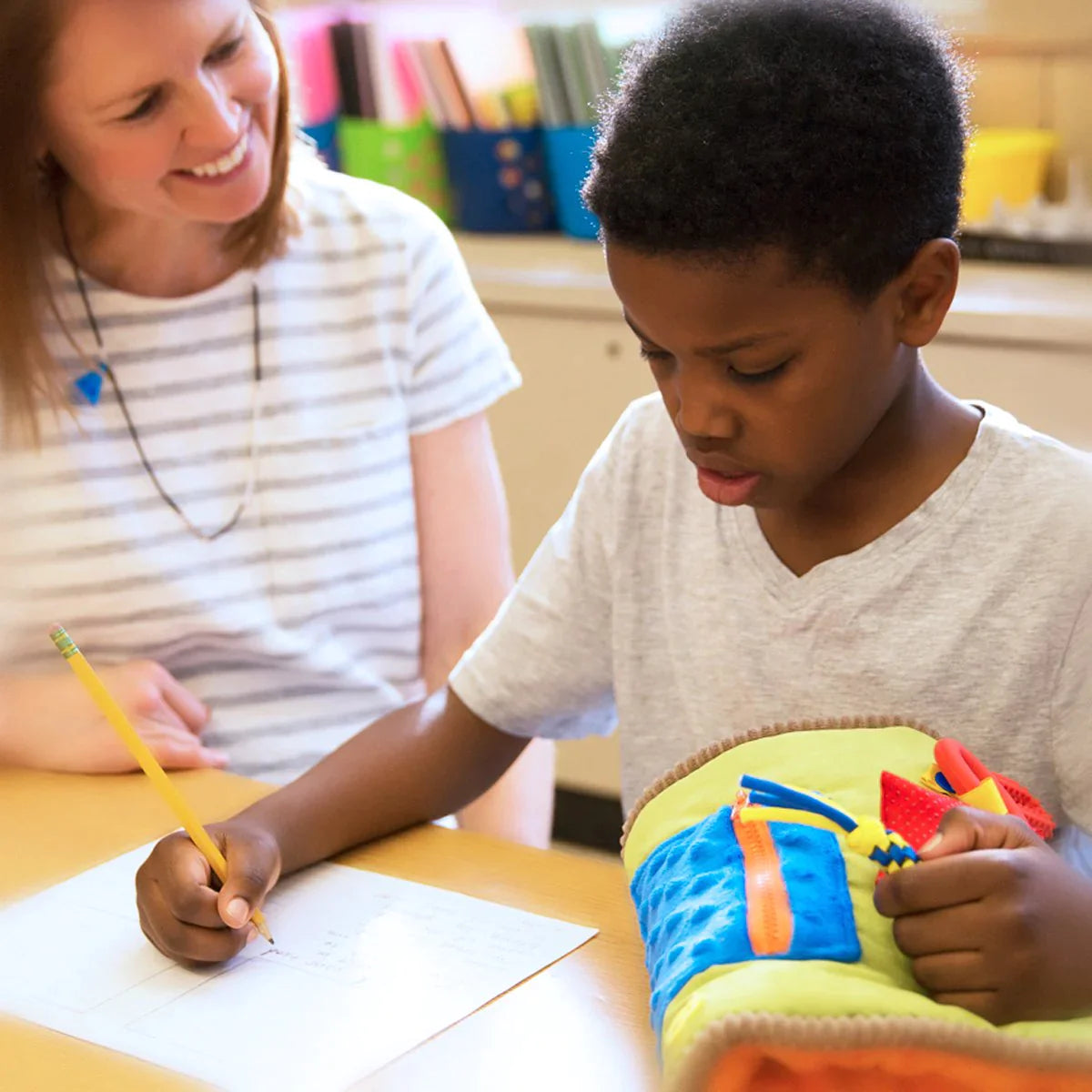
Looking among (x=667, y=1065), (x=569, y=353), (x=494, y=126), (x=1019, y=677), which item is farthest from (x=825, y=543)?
(x=494, y=126)

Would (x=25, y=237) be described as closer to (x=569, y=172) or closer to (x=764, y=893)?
(x=764, y=893)

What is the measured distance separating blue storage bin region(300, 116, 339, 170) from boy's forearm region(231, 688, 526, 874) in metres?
1.62

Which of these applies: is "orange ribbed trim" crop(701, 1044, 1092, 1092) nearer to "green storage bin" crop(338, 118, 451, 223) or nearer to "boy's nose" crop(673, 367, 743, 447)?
"boy's nose" crop(673, 367, 743, 447)

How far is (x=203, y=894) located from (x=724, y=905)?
1.13 feet

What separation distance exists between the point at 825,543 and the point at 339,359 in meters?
0.56

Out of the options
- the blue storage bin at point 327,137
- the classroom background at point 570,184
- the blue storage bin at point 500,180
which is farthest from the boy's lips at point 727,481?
the blue storage bin at point 327,137

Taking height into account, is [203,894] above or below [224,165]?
below

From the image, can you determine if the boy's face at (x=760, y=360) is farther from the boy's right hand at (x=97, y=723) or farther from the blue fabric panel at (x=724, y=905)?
the boy's right hand at (x=97, y=723)

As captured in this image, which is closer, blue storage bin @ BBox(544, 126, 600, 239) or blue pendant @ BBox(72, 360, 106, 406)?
blue pendant @ BBox(72, 360, 106, 406)

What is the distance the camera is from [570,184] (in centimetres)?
236

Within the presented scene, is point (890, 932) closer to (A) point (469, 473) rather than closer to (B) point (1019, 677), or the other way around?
(B) point (1019, 677)

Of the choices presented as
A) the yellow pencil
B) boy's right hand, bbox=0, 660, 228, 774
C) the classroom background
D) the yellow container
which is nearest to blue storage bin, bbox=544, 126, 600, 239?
the classroom background

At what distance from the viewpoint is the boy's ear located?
85cm

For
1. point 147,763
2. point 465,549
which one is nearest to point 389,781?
point 147,763
